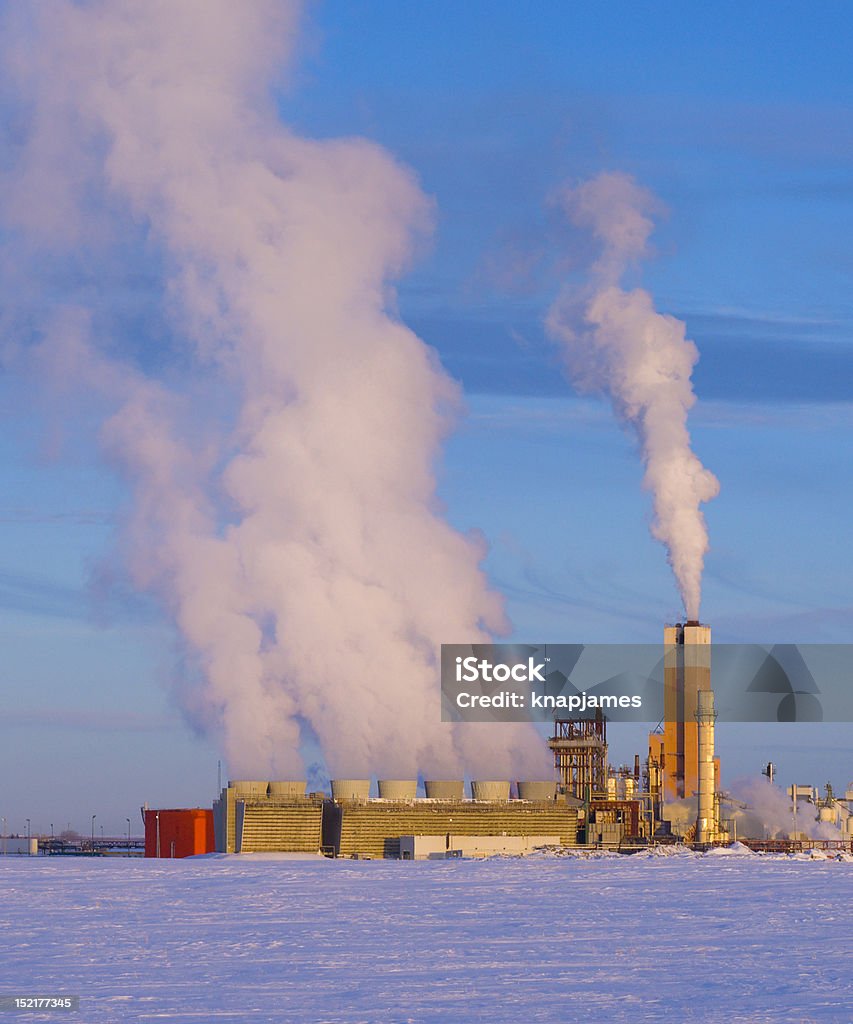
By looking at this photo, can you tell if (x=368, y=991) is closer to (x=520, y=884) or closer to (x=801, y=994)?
(x=801, y=994)

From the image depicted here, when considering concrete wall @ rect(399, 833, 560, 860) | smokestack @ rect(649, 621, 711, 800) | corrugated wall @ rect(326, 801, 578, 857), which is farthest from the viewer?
corrugated wall @ rect(326, 801, 578, 857)

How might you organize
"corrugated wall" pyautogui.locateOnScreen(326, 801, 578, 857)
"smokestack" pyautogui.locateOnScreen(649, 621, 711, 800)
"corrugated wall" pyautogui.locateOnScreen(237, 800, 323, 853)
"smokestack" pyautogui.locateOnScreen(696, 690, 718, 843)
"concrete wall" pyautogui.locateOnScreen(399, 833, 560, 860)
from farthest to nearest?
"corrugated wall" pyautogui.locateOnScreen(326, 801, 578, 857) → "concrete wall" pyautogui.locateOnScreen(399, 833, 560, 860) → "smokestack" pyautogui.locateOnScreen(649, 621, 711, 800) → "corrugated wall" pyautogui.locateOnScreen(237, 800, 323, 853) → "smokestack" pyautogui.locateOnScreen(696, 690, 718, 843)

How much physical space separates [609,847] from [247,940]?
443ft

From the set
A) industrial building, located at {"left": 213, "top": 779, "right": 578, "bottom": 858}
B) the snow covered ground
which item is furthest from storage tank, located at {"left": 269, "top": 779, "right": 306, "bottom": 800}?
the snow covered ground

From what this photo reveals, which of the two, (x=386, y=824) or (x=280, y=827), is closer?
(x=280, y=827)

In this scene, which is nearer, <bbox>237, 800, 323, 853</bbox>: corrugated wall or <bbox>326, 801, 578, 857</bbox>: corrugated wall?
<bbox>237, 800, 323, 853</bbox>: corrugated wall

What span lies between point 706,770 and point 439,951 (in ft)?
431

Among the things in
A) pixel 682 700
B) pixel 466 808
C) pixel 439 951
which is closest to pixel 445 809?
pixel 466 808

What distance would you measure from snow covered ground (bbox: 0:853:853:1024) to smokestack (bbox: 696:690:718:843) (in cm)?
6948

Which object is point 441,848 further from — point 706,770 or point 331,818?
point 706,770

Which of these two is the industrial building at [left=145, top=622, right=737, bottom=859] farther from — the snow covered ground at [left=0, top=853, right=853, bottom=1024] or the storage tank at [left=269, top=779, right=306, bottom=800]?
the snow covered ground at [left=0, top=853, right=853, bottom=1024]

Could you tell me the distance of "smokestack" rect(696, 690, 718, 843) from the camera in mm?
187125

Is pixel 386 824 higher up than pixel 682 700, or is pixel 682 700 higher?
pixel 682 700

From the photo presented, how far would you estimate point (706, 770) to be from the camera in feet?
618
